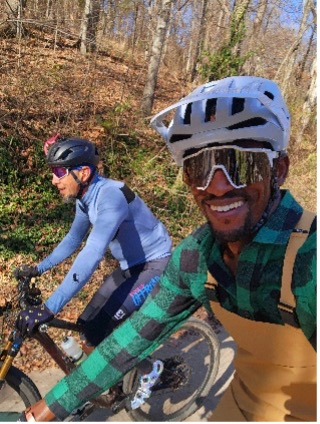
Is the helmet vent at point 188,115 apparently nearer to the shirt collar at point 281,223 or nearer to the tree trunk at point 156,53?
the shirt collar at point 281,223

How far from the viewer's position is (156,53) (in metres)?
10.9

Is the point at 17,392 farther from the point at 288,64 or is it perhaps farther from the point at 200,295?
the point at 288,64

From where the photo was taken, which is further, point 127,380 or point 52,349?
point 127,380

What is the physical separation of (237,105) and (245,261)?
1.80 feet

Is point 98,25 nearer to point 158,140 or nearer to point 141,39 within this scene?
point 141,39

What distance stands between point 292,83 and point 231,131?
Result: 14.3m

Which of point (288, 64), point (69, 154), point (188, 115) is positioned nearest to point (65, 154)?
point (69, 154)

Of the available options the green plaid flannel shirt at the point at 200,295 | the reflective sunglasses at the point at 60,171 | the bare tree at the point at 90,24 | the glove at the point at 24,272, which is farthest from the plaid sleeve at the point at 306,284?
the bare tree at the point at 90,24

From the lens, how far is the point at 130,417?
12.7ft

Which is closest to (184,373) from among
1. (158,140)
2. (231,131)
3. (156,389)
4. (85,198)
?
(156,389)

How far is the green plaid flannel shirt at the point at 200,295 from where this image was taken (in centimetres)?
124

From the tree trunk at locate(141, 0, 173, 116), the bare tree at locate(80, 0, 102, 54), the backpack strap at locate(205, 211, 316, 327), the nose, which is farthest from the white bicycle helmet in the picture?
the bare tree at locate(80, 0, 102, 54)

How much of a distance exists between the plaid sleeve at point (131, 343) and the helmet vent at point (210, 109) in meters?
0.49

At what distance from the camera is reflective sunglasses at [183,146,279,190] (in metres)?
1.43
